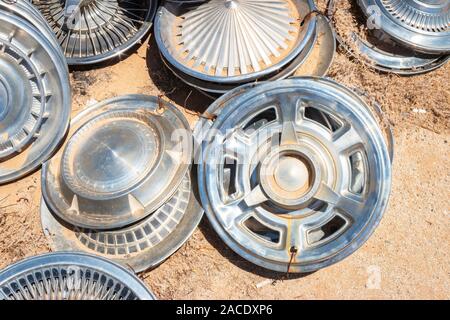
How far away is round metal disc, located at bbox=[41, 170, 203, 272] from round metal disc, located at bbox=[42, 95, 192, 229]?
198 millimetres

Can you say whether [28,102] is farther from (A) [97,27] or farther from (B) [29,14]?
(A) [97,27]

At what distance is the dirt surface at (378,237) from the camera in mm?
4121

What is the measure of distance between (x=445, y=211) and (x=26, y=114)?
3.86 metres

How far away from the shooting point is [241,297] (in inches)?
164

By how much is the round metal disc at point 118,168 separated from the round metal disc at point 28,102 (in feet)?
0.67

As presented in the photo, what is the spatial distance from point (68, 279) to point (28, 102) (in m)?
1.79

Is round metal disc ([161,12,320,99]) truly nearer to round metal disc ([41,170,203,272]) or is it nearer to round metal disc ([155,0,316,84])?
round metal disc ([155,0,316,84])

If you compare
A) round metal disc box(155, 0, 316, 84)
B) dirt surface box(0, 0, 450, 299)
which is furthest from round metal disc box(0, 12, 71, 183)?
round metal disc box(155, 0, 316, 84)

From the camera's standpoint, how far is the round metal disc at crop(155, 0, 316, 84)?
4402 mm

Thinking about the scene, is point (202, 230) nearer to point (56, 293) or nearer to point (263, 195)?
point (263, 195)

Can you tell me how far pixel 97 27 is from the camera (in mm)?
5020

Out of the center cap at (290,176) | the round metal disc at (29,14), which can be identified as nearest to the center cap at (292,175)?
the center cap at (290,176)

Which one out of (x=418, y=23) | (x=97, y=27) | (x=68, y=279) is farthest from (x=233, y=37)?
(x=68, y=279)

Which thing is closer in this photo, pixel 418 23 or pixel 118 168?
pixel 118 168
